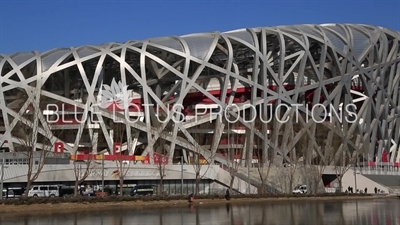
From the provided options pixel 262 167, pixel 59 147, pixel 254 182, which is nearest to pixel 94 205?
pixel 59 147

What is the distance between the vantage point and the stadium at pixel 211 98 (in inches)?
2667

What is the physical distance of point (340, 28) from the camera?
280 feet

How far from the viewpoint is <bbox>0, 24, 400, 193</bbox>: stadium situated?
222 feet

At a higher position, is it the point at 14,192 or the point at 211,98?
the point at 211,98

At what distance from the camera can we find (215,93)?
81.9 metres

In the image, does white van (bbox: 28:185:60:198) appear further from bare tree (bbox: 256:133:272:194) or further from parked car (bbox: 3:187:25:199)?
bare tree (bbox: 256:133:272:194)

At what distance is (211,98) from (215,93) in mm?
10334

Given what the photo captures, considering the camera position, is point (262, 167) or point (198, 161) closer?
point (198, 161)

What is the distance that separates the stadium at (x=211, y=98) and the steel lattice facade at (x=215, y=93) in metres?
0.17

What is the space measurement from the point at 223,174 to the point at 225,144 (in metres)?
14.1

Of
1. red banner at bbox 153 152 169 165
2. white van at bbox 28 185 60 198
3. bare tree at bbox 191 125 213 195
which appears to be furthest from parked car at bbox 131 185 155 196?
white van at bbox 28 185 60 198

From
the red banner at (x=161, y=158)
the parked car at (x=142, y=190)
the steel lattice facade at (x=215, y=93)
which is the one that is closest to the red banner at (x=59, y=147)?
the steel lattice facade at (x=215, y=93)

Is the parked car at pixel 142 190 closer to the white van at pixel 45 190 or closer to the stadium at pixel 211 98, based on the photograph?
the stadium at pixel 211 98

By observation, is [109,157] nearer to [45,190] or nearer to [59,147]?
[59,147]
